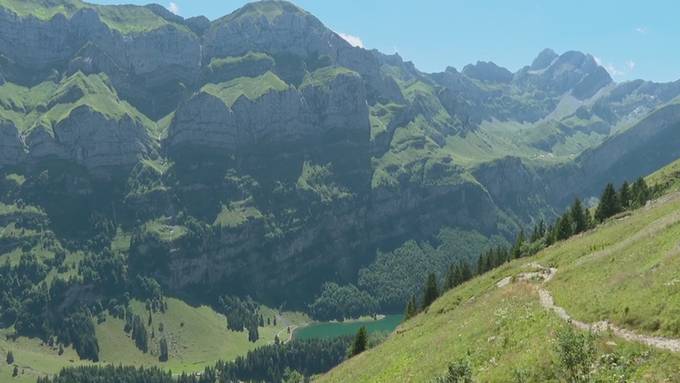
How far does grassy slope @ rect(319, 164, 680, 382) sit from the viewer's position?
124 feet

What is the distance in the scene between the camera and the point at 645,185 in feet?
428

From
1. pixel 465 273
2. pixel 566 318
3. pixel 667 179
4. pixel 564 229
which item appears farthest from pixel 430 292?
pixel 566 318

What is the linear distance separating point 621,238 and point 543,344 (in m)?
42.5

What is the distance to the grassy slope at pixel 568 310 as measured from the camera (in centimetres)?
3778

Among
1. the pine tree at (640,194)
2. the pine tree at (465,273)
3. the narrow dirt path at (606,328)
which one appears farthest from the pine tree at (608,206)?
the narrow dirt path at (606,328)

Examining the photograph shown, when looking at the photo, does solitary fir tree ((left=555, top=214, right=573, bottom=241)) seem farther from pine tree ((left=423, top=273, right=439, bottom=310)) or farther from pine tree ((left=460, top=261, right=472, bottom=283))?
pine tree ((left=423, top=273, right=439, bottom=310))

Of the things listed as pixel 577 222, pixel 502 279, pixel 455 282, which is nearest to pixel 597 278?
pixel 502 279

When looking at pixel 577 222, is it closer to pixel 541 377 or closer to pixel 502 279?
pixel 502 279

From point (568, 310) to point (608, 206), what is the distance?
85630mm

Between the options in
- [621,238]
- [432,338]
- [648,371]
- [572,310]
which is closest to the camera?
[648,371]

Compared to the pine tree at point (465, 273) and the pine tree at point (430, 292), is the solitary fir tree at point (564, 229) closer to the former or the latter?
the pine tree at point (465, 273)

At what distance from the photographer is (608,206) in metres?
125

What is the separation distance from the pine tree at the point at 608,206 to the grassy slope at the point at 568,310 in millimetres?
43560

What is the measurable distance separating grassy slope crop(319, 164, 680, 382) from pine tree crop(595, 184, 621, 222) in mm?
43560
